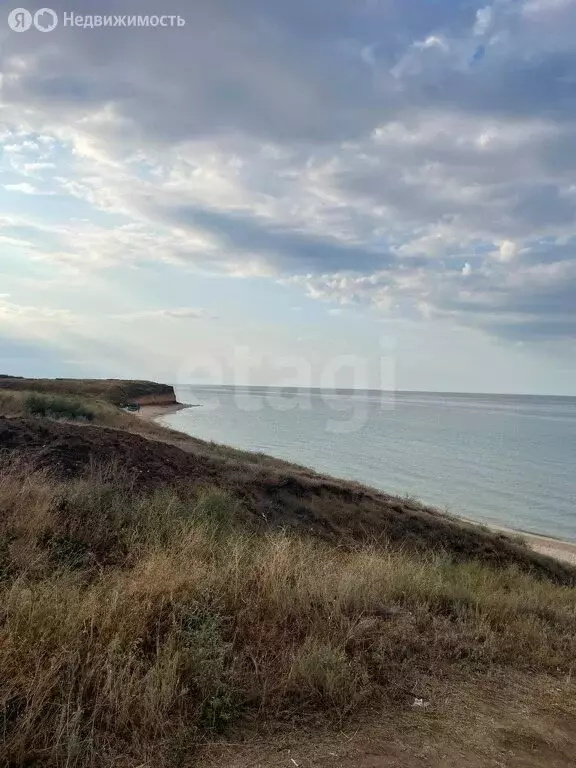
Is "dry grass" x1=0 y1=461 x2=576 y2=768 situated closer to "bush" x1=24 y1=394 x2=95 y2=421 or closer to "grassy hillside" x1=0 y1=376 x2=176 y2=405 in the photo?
"bush" x1=24 y1=394 x2=95 y2=421

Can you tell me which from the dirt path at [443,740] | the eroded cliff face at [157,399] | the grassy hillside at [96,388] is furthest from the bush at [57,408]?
the eroded cliff face at [157,399]

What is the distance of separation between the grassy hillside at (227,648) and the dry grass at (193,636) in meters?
0.02

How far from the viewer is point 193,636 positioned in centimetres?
438

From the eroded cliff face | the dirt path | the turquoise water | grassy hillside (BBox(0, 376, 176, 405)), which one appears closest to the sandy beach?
the eroded cliff face

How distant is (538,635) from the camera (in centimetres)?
589

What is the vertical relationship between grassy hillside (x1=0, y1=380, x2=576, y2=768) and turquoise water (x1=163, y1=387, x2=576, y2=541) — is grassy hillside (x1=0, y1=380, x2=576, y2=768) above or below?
above

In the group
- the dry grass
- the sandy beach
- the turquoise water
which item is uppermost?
the dry grass

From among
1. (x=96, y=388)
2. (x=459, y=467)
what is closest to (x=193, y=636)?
(x=459, y=467)

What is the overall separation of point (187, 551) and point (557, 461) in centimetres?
4384

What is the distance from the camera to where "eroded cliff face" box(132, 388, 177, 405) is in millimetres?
92425

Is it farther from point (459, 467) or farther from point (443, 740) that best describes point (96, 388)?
point (443, 740)

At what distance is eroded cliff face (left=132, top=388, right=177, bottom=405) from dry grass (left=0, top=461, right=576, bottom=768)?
3380 inches

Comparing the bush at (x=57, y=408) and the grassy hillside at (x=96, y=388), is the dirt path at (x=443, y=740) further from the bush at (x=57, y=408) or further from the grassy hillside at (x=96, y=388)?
the grassy hillside at (x=96, y=388)

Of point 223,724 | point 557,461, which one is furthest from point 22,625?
point 557,461
